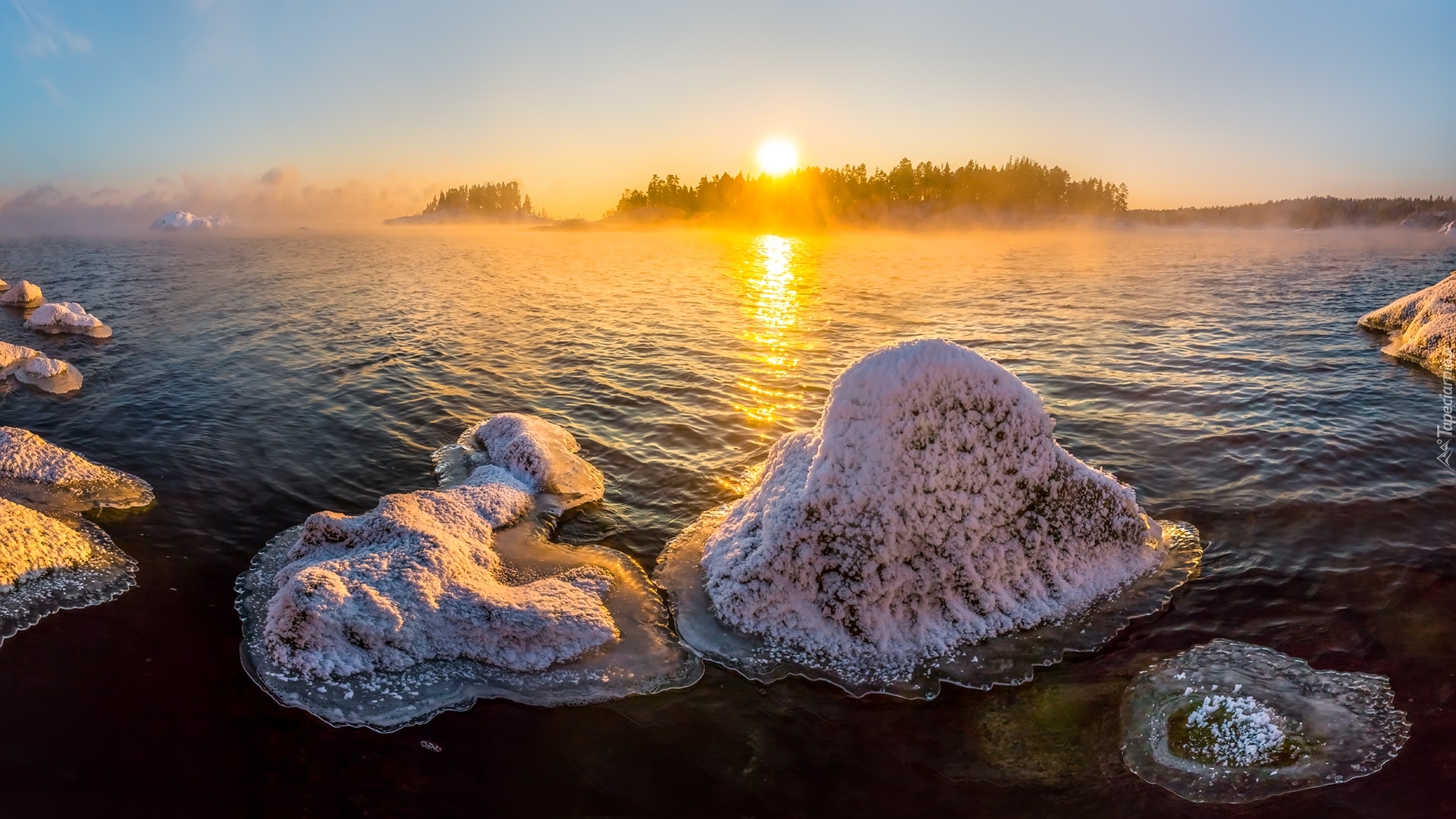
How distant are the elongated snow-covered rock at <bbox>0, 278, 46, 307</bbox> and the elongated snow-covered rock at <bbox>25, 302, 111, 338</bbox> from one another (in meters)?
6.08

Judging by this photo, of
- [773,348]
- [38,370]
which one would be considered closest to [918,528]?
[773,348]

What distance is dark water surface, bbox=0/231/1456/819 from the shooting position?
5.63 meters

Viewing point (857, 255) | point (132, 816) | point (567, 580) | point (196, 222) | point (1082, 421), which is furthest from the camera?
point (196, 222)

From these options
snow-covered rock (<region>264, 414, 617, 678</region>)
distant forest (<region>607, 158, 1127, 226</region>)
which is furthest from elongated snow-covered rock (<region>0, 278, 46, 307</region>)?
distant forest (<region>607, 158, 1127, 226</region>)

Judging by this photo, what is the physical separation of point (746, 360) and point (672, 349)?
8.05ft

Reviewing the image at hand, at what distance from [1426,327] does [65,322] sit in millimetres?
37818

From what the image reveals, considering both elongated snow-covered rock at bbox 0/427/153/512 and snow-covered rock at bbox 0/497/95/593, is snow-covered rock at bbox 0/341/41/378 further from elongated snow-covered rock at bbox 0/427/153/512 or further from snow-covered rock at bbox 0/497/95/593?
snow-covered rock at bbox 0/497/95/593

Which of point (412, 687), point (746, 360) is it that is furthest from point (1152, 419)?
point (412, 687)

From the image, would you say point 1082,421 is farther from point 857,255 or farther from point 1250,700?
point 857,255

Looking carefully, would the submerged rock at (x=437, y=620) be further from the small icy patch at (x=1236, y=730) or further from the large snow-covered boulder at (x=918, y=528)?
the small icy patch at (x=1236, y=730)

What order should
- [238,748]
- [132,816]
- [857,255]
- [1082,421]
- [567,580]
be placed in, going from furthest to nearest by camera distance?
[857,255]
[1082,421]
[567,580]
[238,748]
[132,816]

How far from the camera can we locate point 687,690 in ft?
21.8

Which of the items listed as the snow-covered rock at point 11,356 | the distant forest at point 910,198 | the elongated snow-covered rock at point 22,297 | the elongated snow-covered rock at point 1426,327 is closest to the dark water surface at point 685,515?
the elongated snow-covered rock at point 1426,327

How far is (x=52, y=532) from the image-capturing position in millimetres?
8516
